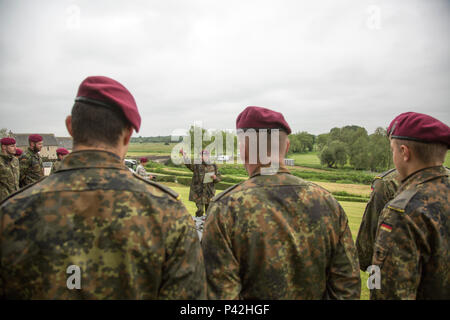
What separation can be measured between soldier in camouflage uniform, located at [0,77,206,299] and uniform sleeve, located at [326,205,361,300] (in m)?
1.09

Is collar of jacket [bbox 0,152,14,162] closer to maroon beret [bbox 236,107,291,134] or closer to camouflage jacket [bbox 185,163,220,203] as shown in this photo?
camouflage jacket [bbox 185,163,220,203]

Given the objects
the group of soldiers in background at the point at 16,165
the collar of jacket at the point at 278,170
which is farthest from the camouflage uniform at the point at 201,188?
the collar of jacket at the point at 278,170

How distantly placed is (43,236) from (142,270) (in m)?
0.57

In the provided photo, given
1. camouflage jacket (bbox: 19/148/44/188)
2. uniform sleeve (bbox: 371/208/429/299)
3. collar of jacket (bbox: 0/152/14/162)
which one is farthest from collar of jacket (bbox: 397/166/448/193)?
camouflage jacket (bbox: 19/148/44/188)

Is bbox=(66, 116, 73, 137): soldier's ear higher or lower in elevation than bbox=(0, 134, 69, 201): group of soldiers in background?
higher

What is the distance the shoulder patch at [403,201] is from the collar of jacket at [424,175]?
4.9 inches

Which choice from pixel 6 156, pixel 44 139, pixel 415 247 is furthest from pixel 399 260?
pixel 44 139

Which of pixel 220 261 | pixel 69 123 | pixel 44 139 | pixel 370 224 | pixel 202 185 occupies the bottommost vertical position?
pixel 202 185

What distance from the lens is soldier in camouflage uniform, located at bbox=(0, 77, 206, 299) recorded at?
1.43 metres

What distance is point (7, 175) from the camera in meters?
8.15

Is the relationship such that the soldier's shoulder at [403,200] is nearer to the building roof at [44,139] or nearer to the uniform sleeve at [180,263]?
the uniform sleeve at [180,263]

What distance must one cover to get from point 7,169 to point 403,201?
10.3m

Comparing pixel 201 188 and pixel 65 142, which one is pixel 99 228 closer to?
pixel 201 188
